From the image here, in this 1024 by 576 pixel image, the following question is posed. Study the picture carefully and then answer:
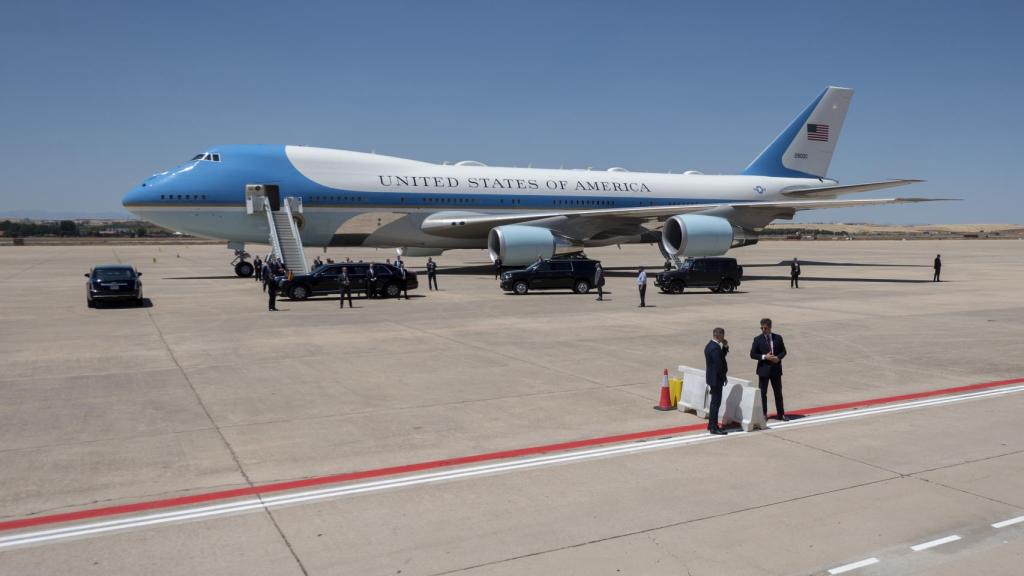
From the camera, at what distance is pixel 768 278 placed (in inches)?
1608

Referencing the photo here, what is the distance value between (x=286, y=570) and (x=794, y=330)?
17.1 metres

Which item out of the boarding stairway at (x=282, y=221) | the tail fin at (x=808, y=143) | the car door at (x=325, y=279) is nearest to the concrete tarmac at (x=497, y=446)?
the car door at (x=325, y=279)

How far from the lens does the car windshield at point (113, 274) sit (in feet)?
87.3

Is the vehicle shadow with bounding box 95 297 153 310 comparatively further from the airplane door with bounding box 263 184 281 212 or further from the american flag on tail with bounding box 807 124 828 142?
the american flag on tail with bounding box 807 124 828 142

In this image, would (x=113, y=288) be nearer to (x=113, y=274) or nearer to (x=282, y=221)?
(x=113, y=274)

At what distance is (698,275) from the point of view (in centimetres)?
3184

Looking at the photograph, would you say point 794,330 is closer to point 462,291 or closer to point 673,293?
point 673,293

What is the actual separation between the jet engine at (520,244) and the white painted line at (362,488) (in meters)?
24.2

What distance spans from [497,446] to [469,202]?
1153 inches

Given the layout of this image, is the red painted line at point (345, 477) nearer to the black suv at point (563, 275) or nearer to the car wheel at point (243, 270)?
the black suv at point (563, 275)

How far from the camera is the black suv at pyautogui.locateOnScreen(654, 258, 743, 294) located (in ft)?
104

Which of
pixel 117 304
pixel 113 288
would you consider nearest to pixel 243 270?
pixel 117 304

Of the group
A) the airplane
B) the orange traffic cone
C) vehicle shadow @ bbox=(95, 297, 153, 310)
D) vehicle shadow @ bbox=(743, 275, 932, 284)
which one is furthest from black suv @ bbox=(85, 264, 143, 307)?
vehicle shadow @ bbox=(743, 275, 932, 284)

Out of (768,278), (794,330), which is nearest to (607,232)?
(768,278)
